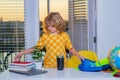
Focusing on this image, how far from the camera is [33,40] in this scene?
4.20 metres

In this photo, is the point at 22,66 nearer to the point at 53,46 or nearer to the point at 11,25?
the point at 53,46

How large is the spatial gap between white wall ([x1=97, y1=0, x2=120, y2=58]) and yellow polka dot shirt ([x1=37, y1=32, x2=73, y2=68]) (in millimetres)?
873

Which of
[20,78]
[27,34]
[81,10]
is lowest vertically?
[20,78]

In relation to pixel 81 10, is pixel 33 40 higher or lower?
lower

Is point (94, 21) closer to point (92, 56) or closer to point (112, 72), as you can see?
point (92, 56)

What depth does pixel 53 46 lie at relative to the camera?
3.28 m

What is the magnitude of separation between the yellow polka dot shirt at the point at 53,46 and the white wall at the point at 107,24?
2.86 ft

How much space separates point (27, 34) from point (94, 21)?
971mm

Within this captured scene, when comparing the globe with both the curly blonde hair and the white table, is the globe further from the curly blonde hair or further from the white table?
the curly blonde hair

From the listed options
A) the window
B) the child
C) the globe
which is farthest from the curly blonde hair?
the window

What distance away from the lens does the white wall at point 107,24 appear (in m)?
4.06

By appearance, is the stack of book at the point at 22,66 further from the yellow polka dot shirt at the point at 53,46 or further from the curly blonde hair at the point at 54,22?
the curly blonde hair at the point at 54,22

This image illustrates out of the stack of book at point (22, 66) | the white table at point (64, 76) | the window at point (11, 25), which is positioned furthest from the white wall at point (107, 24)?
the stack of book at point (22, 66)

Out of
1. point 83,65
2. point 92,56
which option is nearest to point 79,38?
point 92,56
